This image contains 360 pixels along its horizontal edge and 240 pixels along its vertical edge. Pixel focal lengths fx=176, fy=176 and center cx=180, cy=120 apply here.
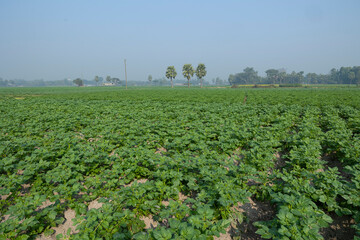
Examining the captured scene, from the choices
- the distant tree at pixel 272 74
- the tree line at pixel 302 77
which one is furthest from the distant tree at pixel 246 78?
the distant tree at pixel 272 74

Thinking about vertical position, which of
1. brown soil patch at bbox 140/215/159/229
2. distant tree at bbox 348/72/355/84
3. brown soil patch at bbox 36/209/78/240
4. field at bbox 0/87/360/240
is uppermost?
distant tree at bbox 348/72/355/84

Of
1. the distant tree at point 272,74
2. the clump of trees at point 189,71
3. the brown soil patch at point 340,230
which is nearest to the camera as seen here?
the brown soil patch at point 340,230

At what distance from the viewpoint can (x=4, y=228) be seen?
8.48 feet

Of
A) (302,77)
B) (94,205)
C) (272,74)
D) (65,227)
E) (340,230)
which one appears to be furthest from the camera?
(272,74)

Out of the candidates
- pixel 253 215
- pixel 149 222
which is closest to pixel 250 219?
pixel 253 215

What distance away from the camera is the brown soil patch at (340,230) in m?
3.03

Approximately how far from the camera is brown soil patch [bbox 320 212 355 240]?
303 cm

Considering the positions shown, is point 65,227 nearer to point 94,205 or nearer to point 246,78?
point 94,205

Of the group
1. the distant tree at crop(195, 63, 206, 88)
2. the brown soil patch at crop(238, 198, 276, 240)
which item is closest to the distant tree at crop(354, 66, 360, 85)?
the distant tree at crop(195, 63, 206, 88)

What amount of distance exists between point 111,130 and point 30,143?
9.21ft

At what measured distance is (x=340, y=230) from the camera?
314 cm

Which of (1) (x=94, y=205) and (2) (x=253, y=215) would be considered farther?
(1) (x=94, y=205)

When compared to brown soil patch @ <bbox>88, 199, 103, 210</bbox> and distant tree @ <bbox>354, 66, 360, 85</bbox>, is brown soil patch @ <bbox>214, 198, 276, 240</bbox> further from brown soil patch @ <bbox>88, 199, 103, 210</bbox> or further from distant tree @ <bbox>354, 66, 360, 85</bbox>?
distant tree @ <bbox>354, 66, 360, 85</bbox>

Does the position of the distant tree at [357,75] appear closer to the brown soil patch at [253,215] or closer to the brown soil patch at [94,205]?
the brown soil patch at [253,215]
